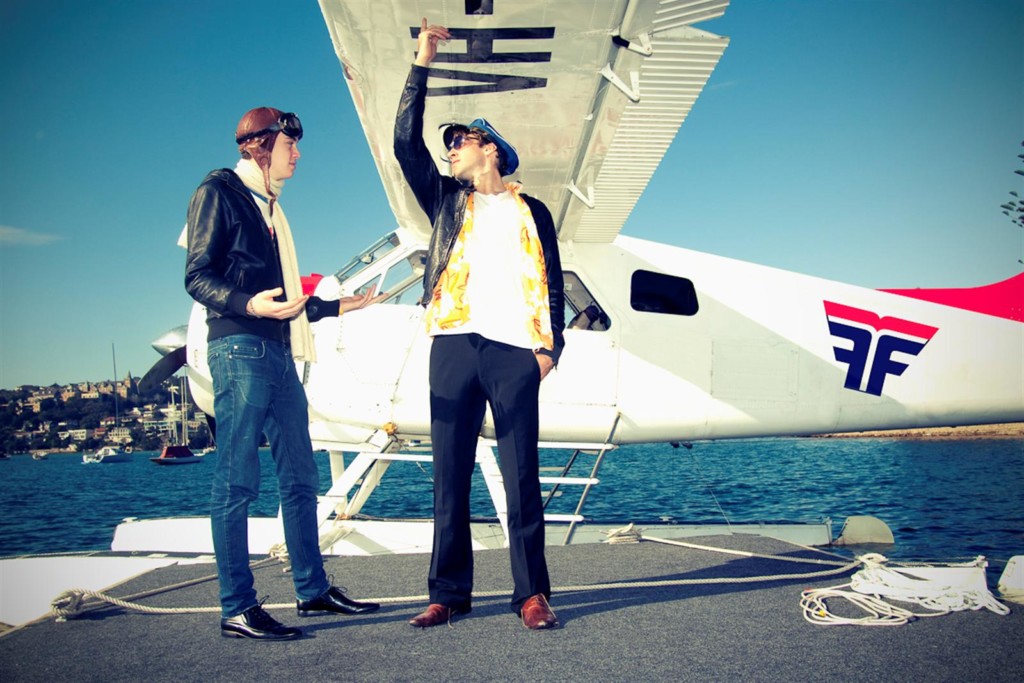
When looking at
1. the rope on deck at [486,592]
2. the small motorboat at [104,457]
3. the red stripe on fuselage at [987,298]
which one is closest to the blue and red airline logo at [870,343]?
the red stripe on fuselage at [987,298]

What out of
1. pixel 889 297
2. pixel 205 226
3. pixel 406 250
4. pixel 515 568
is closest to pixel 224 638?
pixel 515 568

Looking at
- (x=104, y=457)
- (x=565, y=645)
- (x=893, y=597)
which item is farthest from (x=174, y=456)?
(x=893, y=597)

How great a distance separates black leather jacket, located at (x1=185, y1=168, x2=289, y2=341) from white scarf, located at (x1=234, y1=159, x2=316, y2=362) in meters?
0.06

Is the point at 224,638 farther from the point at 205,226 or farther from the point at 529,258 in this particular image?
the point at 529,258

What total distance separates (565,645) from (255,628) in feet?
3.18

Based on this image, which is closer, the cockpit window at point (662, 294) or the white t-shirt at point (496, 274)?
the white t-shirt at point (496, 274)

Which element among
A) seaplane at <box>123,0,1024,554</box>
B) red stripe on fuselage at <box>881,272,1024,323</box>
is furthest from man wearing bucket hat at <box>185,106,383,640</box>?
red stripe on fuselage at <box>881,272,1024,323</box>

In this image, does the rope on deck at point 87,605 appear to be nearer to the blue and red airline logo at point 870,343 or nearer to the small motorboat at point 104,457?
the blue and red airline logo at point 870,343

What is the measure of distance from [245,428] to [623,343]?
3438mm

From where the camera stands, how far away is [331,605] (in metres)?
2.46

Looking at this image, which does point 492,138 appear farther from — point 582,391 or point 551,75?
point 582,391

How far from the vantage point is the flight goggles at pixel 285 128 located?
94.9 inches

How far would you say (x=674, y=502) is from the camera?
19.8 meters

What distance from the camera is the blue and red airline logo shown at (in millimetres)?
5332
